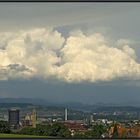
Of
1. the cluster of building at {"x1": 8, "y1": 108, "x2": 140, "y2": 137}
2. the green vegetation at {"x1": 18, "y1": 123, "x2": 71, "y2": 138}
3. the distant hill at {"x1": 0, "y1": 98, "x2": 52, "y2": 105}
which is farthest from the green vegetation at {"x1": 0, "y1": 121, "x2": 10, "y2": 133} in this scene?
the distant hill at {"x1": 0, "y1": 98, "x2": 52, "y2": 105}

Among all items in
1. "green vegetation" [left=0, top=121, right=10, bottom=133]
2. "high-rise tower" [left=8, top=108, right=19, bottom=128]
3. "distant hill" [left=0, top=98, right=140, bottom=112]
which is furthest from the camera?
"green vegetation" [left=0, top=121, right=10, bottom=133]

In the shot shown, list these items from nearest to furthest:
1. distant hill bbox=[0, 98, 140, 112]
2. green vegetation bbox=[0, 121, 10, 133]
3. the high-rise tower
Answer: distant hill bbox=[0, 98, 140, 112] → the high-rise tower → green vegetation bbox=[0, 121, 10, 133]

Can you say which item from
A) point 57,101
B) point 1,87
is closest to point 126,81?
point 57,101

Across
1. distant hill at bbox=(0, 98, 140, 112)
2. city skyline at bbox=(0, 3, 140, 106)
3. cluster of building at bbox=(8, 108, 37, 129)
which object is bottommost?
cluster of building at bbox=(8, 108, 37, 129)

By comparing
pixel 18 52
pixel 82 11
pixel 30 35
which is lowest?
pixel 18 52

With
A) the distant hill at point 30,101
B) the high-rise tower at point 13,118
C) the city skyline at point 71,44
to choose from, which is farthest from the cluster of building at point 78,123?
the city skyline at point 71,44

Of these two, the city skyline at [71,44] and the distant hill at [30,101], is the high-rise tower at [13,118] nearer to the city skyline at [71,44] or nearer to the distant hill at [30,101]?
the distant hill at [30,101]

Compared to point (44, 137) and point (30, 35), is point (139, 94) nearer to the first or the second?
point (44, 137)

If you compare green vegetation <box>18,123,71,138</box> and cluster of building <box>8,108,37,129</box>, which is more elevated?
cluster of building <box>8,108,37,129</box>

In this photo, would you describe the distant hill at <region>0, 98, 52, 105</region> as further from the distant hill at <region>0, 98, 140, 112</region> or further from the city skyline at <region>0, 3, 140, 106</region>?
the city skyline at <region>0, 3, 140, 106</region>
